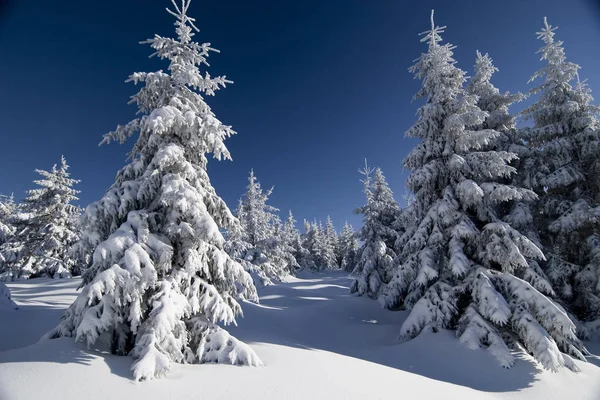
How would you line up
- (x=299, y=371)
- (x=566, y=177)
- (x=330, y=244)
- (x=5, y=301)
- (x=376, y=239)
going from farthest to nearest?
(x=330, y=244) < (x=376, y=239) < (x=566, y=177) < (x=5, y=301) < (x=299, y=371)

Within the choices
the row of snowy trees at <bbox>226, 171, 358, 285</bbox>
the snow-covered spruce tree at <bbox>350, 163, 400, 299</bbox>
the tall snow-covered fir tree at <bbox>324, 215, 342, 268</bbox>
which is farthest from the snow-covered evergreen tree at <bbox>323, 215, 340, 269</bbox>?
the snow-covered spruce tree at <bbox>350, 163, 400, 299</bbox>

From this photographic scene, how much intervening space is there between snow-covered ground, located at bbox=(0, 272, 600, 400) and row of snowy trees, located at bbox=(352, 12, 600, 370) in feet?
2.14

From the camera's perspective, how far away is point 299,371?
22.8 feet

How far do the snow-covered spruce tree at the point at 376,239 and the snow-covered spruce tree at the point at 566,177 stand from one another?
8231 millimetres

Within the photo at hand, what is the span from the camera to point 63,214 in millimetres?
26219

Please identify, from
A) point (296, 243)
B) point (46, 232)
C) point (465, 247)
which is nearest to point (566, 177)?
point (465, 247)

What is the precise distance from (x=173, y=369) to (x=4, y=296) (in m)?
10.8

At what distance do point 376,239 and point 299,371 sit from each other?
1659 centimetres

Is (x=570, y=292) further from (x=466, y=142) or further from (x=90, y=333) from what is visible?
(x=90, y=333)

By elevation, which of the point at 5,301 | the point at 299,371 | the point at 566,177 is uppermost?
the point at 566,177

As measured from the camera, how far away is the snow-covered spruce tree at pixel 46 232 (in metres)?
25.0

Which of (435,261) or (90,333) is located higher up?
(435,261)

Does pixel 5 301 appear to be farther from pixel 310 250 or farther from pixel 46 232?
pixel 310 250

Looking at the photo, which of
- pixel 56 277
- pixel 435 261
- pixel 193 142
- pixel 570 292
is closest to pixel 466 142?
pixel 435 261
